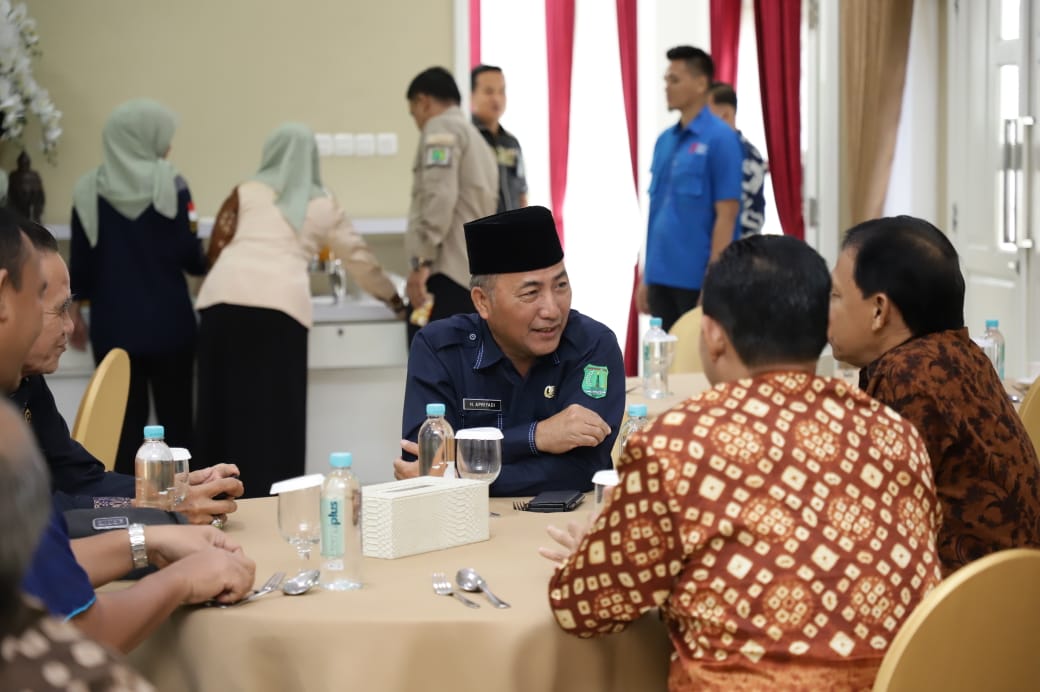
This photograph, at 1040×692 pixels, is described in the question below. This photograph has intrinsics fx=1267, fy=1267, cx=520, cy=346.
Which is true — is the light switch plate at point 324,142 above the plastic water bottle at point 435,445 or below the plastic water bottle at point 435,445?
above

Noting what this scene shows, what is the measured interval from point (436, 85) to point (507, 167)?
0.85m

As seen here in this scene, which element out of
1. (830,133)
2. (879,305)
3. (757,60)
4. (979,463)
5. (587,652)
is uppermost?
(757,60)

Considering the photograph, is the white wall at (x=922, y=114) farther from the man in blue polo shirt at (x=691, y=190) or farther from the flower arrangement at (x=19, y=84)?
the flower arrangement at (x=19, y=84)

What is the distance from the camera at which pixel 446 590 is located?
187 cm

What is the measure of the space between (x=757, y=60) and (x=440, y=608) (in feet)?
23.3

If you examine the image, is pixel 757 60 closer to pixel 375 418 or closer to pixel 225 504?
pixel 375 418

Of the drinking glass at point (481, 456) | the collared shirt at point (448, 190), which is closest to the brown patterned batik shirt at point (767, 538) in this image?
the drinking glass at point (481, 456)

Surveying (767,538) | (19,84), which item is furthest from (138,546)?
(19,84)

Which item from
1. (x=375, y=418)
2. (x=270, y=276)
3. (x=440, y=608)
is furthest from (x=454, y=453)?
(x=375, y=418)

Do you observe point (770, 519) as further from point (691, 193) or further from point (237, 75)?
point (237, 75)

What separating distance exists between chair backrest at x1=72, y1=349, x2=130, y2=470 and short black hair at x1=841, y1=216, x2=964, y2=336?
1897 mm

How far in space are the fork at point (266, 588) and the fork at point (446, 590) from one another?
0.78 feet

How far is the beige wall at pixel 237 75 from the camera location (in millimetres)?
6109

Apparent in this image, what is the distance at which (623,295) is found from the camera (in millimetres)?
8648
